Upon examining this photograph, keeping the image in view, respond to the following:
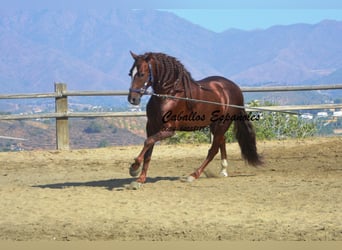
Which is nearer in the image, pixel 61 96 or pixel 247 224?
pixel 247 224

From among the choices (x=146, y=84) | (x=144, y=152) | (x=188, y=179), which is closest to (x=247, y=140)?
(x=188, y=179)

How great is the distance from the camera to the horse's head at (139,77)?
924 cm

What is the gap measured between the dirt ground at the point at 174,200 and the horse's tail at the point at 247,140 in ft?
0.83

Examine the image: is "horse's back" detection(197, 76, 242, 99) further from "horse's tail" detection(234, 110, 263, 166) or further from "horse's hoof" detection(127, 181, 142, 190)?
"horse's hoof" detection(127, 181, 142, 190)

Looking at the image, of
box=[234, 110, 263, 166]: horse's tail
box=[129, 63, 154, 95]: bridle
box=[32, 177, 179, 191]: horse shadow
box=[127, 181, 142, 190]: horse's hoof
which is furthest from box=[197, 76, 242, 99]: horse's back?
box=[127, 181, 142, 190]: horse's hoof

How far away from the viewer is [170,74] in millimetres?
9773

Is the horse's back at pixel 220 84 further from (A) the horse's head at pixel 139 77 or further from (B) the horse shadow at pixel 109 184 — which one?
(B) the horse shadow at pixel 109 184

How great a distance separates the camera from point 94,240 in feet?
21.4

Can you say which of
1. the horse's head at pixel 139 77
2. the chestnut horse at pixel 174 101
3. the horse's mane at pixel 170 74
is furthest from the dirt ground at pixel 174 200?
the horse's mane at pixel 170 74

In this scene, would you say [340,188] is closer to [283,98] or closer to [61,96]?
[61,96]

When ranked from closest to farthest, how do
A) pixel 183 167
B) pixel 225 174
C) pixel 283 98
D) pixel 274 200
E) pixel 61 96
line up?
pixel 274 200 < pixel 225 174 < pixel 183 167 < pixel 61 96 < pixel 283 98

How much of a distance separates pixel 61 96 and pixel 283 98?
22.1ft

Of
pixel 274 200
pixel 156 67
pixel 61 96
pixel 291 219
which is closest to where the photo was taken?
pixel 291 219

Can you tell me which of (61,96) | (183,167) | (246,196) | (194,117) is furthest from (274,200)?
(61,96)
